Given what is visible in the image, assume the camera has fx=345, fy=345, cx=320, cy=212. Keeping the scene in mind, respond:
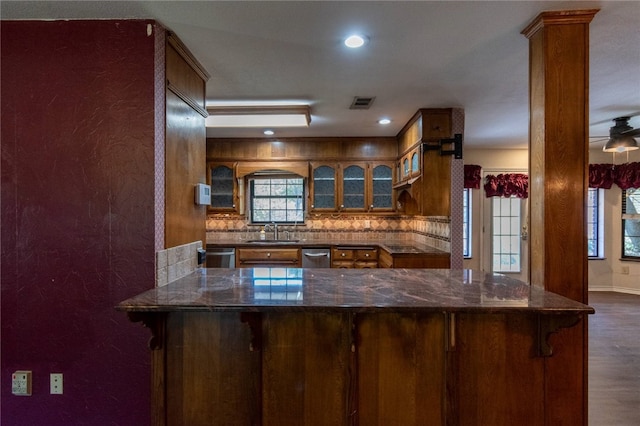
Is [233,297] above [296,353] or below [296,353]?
above

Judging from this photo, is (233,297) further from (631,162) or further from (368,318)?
(631,162)

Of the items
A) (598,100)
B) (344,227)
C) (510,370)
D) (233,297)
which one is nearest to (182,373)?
(233,297)

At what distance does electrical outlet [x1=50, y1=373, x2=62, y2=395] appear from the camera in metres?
1.96

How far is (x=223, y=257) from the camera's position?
461 centimetres

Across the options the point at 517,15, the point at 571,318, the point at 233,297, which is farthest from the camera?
the point at 517,15

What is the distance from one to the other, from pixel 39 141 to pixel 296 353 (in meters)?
1.85

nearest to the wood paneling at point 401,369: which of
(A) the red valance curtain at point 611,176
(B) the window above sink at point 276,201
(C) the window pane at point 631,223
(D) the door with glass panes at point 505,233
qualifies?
(B) the window above sink at point 276,201

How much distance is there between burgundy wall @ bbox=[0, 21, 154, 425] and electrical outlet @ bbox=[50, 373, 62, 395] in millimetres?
30

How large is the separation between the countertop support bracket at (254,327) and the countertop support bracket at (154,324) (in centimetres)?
47

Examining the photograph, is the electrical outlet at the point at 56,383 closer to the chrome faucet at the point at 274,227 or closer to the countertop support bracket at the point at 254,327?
the countertop support bracket at the point at 254,327

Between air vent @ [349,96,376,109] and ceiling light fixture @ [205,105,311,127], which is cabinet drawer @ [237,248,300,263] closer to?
ceiling light fixture @ [205,105,311,127]

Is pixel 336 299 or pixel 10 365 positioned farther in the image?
pixel 10 365

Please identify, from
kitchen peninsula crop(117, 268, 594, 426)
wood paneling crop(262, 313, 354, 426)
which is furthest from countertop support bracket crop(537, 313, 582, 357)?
wood paneling crop(262, 313, 354, 426)

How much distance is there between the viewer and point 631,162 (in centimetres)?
554
